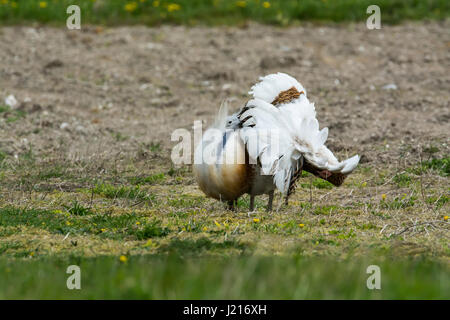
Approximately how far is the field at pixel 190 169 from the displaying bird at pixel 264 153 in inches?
14.6

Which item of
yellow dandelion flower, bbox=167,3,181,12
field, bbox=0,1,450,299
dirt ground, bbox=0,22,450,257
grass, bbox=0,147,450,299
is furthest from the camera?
yellow dandelion flower, bbox=167,3,181,12

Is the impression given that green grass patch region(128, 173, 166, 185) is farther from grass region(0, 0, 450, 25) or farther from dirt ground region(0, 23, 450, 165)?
grass region(0, 0, 450, 25)

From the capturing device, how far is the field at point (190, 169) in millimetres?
4367

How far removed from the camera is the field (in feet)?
14.3

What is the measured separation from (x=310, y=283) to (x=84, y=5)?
12593 mm

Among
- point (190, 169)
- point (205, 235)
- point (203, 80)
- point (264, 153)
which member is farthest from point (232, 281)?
point (203, 80)

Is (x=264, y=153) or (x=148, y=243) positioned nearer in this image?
(x=148, y=243)

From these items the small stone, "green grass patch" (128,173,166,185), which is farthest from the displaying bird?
the small stone

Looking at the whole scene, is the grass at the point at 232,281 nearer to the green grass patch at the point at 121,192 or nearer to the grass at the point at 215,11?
the green grass patch at the point at 121,192

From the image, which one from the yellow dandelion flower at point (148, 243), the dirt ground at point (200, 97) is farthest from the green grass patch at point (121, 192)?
the yellow dandelion flower at point (148, 243)

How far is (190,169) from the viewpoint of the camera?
9.09 meters

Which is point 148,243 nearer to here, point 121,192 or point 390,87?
point 121,192

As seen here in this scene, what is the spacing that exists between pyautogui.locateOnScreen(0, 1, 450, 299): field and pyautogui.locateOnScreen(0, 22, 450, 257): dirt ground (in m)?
0.04

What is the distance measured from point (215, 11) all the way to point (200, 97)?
12.6 ft
